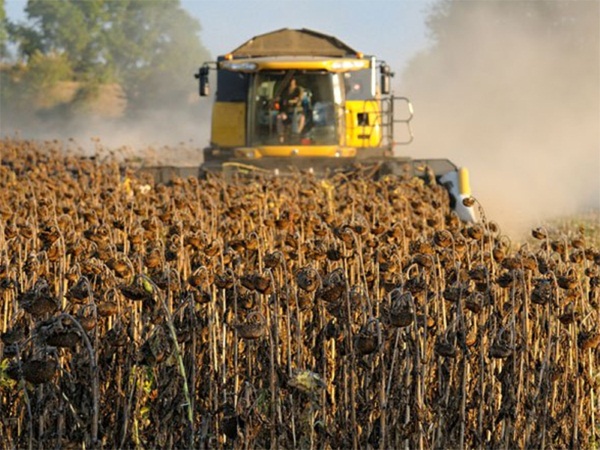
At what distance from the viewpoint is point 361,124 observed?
14250 millimetres

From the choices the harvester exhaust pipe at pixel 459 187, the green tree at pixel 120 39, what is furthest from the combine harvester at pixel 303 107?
the green tree at pixel 120 39

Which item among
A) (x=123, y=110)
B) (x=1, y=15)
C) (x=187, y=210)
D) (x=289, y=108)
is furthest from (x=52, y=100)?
(x=187, y=210)

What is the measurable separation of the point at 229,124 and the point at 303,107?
4.80ft

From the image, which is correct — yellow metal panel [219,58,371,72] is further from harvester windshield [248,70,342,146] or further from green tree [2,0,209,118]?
green tree [2,0,209,118]

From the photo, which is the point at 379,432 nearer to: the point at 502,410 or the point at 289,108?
the point at 502,410

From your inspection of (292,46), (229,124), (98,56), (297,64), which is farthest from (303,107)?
(98,56)

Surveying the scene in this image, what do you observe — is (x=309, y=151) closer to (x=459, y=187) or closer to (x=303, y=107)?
(x=303, y=107)

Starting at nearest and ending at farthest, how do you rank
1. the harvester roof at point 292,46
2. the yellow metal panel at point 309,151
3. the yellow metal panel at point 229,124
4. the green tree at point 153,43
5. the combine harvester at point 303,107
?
the combine harvester at point 303,107 < the yellow metal panel at point 309,151 < the harvester roof at point 292,46 < the yellow metal panel at point 229,124 < the green tree at point 153,43

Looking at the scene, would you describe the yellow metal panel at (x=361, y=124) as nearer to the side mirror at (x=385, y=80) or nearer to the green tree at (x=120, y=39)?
the side mirror at (x=385, y=80)

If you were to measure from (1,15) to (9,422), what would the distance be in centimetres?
5572

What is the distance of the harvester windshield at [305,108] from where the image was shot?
13.6m

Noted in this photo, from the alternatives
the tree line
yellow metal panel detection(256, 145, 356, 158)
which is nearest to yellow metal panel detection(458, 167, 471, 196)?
yellow metal panel detection(256, 145, 356, 158)

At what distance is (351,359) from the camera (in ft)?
11.9

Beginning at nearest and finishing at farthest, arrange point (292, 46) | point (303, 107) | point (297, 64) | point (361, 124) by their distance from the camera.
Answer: point (297, 64), point (303, 107), point (361, 124), point (292, 46)
